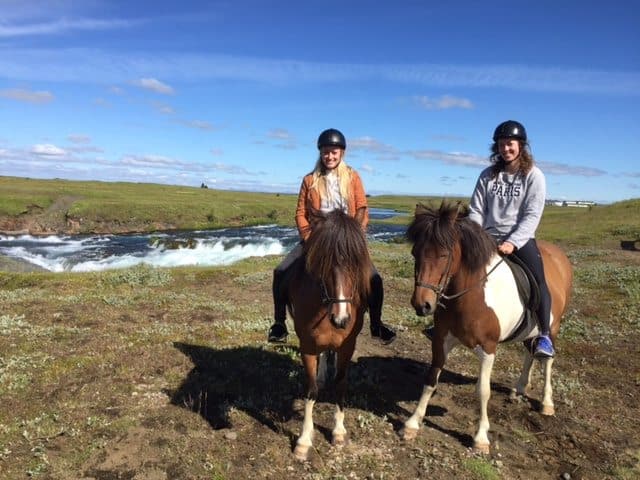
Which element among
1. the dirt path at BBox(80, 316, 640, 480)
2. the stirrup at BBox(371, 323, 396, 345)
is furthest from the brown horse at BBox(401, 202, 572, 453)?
the stirrup at BBox(371, 323, 396, 345)

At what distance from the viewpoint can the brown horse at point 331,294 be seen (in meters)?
5.46

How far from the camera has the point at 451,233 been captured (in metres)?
5.94

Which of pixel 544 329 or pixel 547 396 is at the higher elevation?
pixel 544 329

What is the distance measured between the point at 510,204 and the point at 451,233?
1.83 metres

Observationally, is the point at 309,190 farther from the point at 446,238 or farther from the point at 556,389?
the point at 556,389

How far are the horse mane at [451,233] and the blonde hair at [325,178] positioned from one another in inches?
47.0

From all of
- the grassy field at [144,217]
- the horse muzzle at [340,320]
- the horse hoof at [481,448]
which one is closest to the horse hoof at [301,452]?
the horse muzzle at [340,320]

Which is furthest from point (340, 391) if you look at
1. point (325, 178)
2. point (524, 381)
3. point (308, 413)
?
point (524, 381)

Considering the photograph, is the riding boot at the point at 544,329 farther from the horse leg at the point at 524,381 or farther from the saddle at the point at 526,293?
the horse leg at the point at 524,381

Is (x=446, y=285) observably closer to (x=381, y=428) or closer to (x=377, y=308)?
(x=377, y=308)

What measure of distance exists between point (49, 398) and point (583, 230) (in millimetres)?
45389

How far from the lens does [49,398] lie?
748 cm

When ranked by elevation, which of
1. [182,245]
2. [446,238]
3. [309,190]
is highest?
[309,190]

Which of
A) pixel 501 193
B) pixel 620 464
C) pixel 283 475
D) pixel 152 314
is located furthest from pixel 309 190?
pixel 152 314
